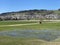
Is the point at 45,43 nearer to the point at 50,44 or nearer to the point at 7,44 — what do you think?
the point at 50,44

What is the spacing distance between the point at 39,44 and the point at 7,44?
5.08m

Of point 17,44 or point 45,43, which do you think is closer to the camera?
point 17,44

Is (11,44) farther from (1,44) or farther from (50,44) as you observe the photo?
(50,44)

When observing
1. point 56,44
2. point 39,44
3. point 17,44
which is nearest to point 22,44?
point 17,44

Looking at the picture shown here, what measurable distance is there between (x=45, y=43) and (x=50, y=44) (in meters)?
1.22

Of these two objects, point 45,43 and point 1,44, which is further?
point 45,43

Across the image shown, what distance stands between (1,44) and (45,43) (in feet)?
24.0

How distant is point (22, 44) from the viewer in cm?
2980

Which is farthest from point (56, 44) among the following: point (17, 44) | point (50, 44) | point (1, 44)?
point (1, 44)

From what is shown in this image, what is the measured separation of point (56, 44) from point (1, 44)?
8773 millimetres

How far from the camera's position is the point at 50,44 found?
3075 cm

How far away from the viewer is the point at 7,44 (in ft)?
96.5

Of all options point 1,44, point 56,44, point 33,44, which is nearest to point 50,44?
point 56,44

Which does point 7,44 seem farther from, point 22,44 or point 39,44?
point 39,44
